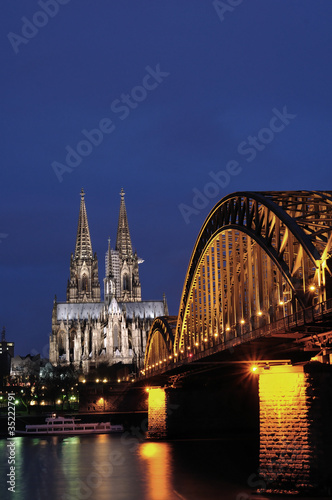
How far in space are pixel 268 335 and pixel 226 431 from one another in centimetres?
5621

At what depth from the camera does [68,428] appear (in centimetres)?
13450

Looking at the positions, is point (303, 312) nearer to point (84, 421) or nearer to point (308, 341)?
point (308, 341)

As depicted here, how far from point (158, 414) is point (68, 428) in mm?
37744

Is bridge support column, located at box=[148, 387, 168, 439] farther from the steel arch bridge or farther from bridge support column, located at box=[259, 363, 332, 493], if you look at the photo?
bridge support column, located at box=[259, 363, 332, 493]

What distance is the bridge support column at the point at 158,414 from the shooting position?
324ft

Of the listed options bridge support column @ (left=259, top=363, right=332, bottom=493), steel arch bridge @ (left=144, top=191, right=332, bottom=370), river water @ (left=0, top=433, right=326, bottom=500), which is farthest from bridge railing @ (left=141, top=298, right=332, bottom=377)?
river water @ (left=0, top=433, right=326, bottom=500)

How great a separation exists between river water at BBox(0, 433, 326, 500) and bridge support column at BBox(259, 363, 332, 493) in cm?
257

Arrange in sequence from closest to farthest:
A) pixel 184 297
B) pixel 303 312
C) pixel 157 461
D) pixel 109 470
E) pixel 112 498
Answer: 1. pixel 303 312
2. pixel 112 498
3. pixel 109 470
4. pixel 157 461
5. pixel 184 297

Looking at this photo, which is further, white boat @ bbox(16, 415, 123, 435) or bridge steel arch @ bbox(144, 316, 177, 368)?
white boat @ bbox(16, 415, 123, 435)

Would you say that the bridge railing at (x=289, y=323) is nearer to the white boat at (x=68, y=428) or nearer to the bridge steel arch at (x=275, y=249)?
Result: the bridge steel arch at (x=275, y=249)

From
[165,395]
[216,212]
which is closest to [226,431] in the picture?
[165,395]

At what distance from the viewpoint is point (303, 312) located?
41344mm

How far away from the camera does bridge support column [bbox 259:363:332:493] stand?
4138cm

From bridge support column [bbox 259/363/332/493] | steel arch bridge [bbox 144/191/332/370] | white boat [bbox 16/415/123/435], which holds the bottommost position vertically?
white boat [bbox 16/415/123/435]
